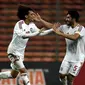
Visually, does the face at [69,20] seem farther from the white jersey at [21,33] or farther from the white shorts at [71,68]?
the white shorts at [71,68]

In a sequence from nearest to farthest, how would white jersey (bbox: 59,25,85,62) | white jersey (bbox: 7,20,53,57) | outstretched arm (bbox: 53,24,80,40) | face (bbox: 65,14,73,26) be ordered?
outstretched arm (bbox: 53,24,80,40) < white jersey (bbox: 7,20,53,57) < face (bbox: 65,14,73,26) < white jersey (bbox: 59,25,85,62)

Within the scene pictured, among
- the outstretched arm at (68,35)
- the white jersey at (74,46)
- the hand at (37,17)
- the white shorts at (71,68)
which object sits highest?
the hand at (37,17)

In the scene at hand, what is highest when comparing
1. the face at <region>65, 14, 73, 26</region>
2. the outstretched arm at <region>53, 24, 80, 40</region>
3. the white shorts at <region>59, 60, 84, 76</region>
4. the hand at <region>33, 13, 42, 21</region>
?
the hand at <region>33, 13, 42, 21</region>

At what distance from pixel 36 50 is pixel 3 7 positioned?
1.43 m

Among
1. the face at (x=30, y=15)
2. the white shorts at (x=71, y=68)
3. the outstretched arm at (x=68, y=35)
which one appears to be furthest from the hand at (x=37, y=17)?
the white shorts at (x=71, y=68)

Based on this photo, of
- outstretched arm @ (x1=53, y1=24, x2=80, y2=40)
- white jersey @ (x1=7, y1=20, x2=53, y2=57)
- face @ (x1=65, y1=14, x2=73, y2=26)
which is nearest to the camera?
outstretched arm @ (x1=53, y1=24, x2=80, y2=40)

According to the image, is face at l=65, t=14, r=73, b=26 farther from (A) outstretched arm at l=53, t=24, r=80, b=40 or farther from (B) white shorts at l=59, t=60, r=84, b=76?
(B) white shorts at l=59, t=60, r=84, b=76

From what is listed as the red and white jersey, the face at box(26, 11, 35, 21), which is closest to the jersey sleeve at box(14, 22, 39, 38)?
the red and white jersey

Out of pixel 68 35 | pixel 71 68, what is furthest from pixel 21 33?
pixel 71 68

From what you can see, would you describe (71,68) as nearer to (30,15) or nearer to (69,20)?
(69,20)

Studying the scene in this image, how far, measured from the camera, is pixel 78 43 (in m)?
15.1

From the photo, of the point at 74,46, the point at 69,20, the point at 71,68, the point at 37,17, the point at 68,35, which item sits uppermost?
the point at 37,17

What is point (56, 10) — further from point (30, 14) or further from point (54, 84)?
point (30, 14)

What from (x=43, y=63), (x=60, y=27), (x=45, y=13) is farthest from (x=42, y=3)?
(x=60, y=27)
